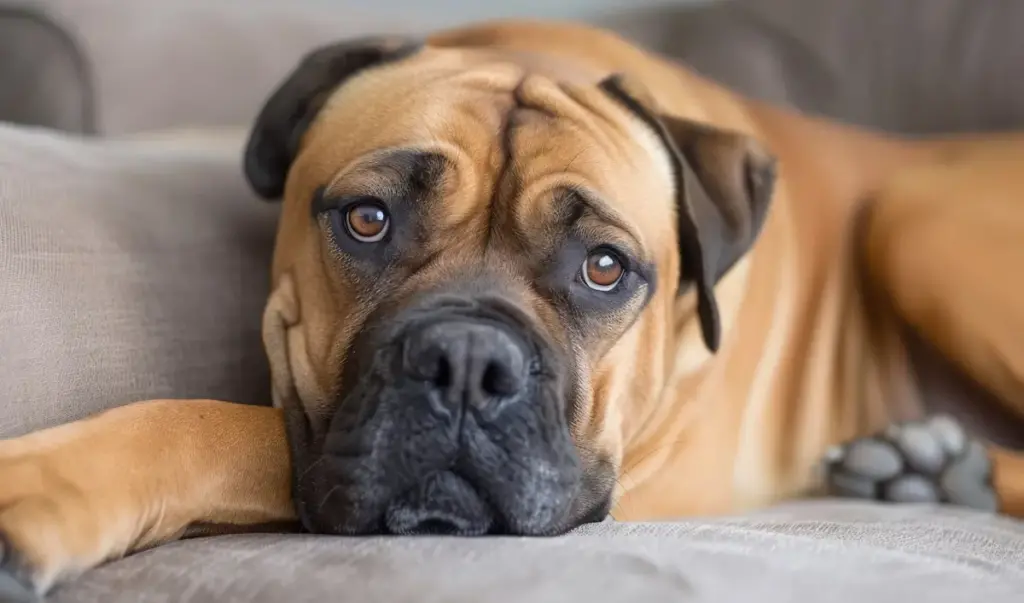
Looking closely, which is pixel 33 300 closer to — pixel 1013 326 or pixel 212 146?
pixel 212 146

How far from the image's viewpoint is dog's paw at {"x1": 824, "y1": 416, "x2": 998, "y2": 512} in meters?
1.78

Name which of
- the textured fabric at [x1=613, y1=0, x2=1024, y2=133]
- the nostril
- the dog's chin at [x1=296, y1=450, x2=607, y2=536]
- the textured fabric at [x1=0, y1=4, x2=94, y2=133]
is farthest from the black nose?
the textured fabric at [x1=613, y1=0, x2=1024, y2=133]

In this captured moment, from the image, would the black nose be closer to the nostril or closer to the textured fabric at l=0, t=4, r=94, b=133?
the nostril

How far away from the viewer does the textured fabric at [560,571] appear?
90 centimetres

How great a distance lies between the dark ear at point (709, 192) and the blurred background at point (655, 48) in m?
0.93

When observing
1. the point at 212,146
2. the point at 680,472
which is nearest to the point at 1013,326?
the point at 680,472

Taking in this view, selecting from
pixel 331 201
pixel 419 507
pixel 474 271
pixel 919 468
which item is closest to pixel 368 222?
pixel 331 201

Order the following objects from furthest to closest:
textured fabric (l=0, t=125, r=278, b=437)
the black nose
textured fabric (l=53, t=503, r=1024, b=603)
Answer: textured fabric (l=0, t=125, r=278, b=437) < the black nose < textured fabric (l=53, t=503, r=1024, b=603)

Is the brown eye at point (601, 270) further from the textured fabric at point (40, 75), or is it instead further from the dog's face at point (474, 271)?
the textured fabric at point (40, 75)

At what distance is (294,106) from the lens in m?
1.67

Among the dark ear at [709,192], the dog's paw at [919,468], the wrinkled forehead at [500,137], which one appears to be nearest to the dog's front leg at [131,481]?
the wrinkled forehead at [500,137]

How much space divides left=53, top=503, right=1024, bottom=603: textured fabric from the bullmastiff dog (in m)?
0.10

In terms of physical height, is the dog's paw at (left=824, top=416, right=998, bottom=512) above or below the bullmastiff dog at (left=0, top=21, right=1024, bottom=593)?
below

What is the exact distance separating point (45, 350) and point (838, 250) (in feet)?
5.08
